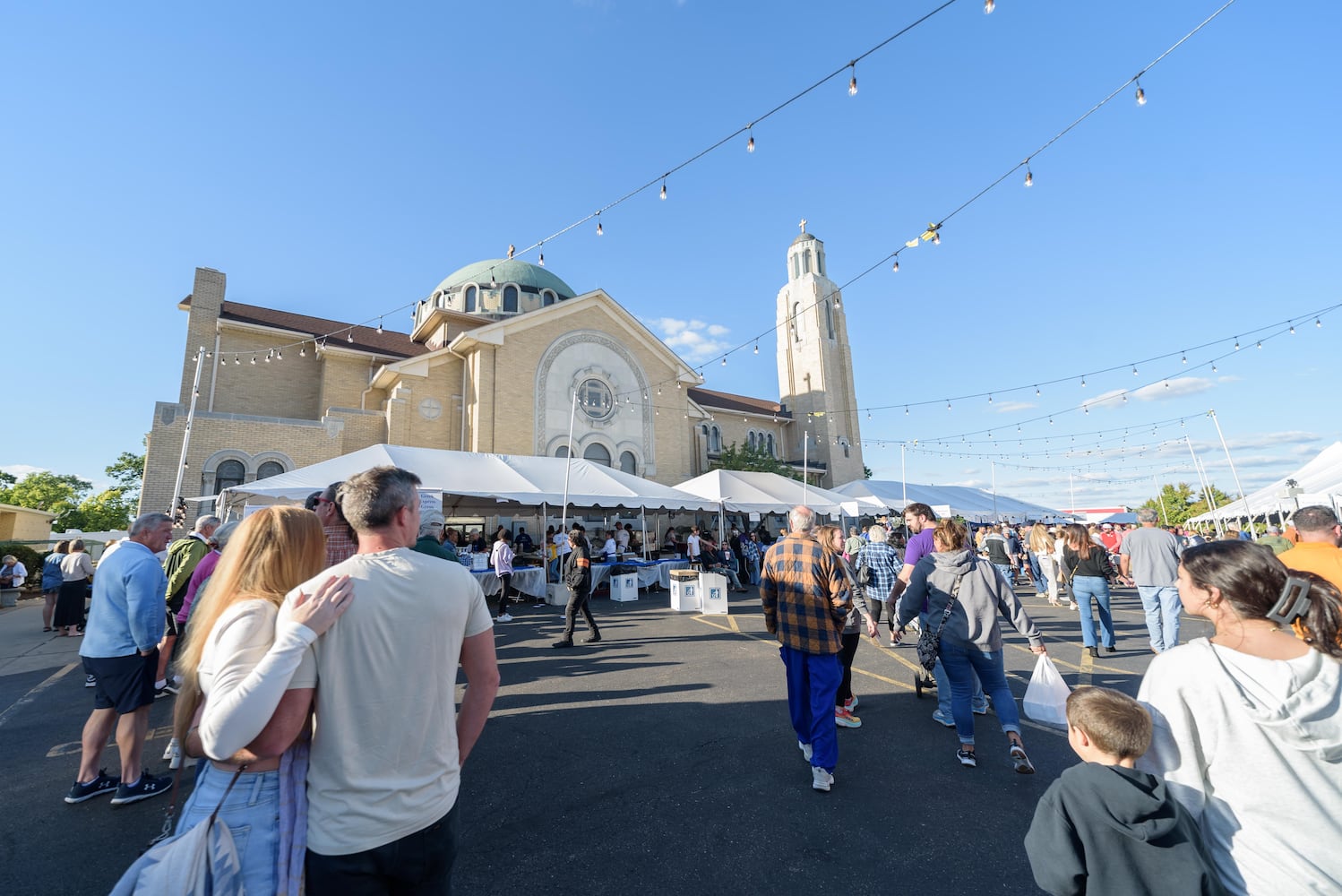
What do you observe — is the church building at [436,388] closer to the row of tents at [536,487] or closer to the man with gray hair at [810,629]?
the row of tents at [536,487]

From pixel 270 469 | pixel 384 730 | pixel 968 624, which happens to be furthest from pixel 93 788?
pixel 270 469

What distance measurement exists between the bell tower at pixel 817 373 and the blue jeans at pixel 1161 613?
2938 cm

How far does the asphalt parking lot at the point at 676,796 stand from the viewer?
9.68 feet

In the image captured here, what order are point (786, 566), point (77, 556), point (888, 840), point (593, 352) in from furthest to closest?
point (593, 352)
point (77, 556)
point (786, 566)
point (888, 840)

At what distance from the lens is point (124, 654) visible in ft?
12.0

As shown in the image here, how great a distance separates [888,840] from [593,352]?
2292 centimetres

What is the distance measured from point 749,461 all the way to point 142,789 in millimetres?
28282

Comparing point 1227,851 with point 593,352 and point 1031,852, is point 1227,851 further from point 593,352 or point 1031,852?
point 593,352

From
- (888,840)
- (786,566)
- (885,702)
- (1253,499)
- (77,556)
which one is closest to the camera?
(888,840)

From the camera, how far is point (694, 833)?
10.9 ft

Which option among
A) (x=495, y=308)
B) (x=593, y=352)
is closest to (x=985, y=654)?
(x=593, y=352)

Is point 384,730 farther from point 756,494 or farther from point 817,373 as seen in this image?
point 817,373

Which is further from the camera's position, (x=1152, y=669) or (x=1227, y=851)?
(x=1152, y=669)

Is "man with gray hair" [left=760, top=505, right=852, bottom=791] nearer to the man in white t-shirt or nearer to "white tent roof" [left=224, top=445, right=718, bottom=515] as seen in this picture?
the man in white t-shirt
